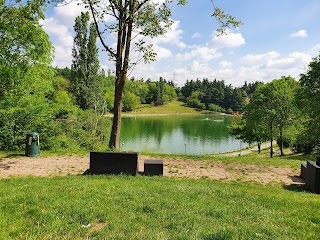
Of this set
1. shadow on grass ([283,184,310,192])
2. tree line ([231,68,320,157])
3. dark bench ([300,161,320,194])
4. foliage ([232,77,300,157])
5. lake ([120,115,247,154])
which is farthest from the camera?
lake ([120,115,247,154])

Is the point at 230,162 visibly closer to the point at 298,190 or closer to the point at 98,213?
the point at 298,190

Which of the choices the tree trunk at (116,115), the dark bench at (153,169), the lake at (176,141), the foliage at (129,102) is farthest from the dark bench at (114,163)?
the foliage at (129,102)

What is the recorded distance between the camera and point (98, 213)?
470 centimetres

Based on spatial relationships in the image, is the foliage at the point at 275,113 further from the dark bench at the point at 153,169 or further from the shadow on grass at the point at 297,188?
the dark bench at the point at 153,169

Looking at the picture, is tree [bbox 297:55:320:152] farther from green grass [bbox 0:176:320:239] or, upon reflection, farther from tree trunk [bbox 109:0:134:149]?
green grass [bbox 0:176:320:239]

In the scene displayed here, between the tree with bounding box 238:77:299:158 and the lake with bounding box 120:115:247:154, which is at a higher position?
the tree with bounding box 238:77:299:158

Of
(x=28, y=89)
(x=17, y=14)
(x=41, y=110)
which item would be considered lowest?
(x=41, y=110)

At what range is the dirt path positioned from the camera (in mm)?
9328

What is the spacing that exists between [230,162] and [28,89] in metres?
10.6

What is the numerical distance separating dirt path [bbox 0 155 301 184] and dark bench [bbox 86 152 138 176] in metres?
0.93

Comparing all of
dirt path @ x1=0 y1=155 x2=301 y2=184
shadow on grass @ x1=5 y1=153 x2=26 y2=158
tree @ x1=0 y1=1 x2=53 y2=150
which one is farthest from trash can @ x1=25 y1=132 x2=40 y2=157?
tree @ x1=0 y1=1 x2=53 y2=150

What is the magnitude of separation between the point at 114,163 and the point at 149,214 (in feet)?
14.1

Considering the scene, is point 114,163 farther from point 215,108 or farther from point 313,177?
point 215,108

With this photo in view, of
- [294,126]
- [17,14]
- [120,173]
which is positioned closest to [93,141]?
[17,14]
